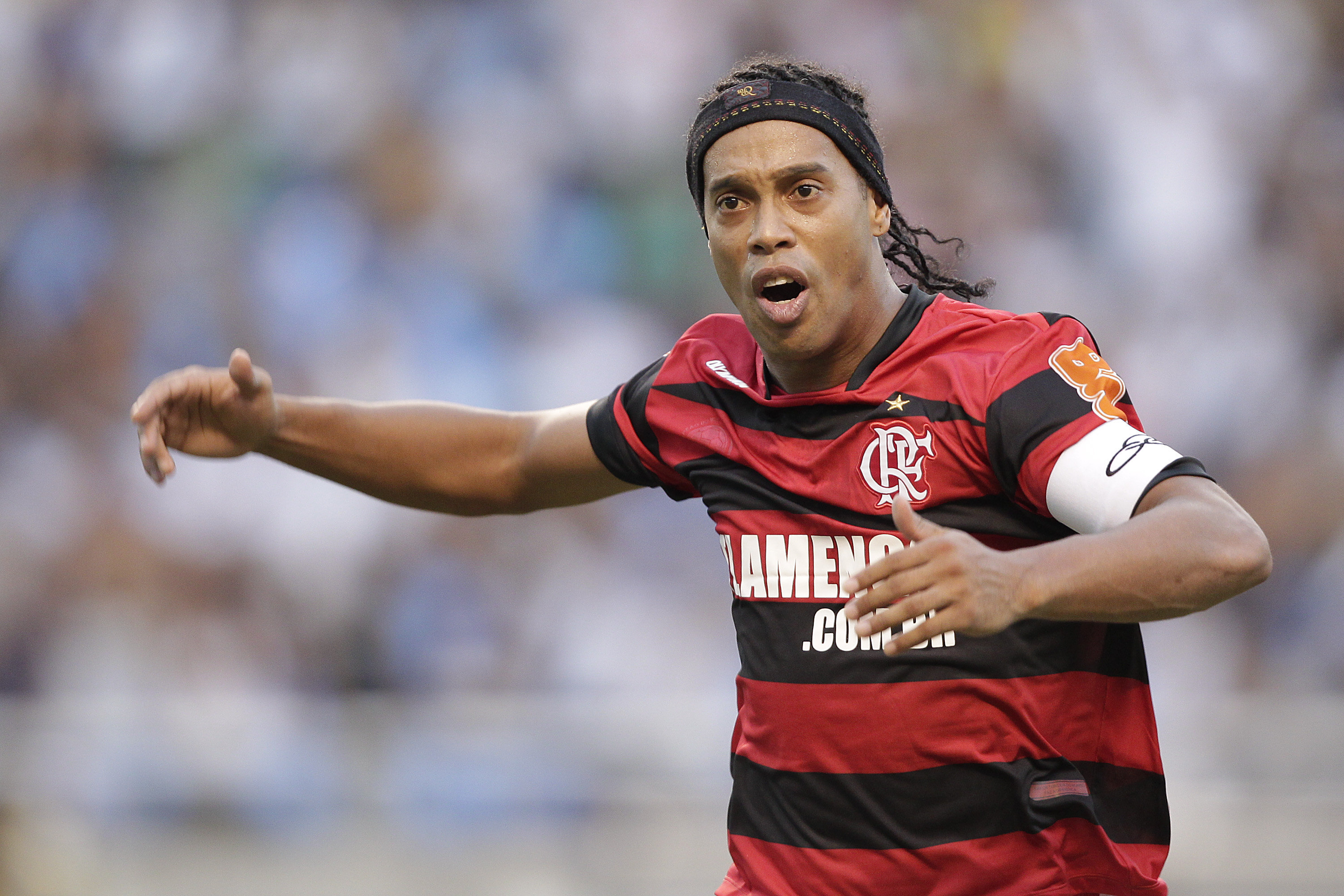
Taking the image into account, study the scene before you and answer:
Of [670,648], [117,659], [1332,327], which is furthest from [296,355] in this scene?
[1332,327]

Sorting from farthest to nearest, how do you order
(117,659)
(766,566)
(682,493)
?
1. (117,659)
2. (682,493)
3. (766,566)

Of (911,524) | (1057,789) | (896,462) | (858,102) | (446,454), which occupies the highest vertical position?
(858,102)

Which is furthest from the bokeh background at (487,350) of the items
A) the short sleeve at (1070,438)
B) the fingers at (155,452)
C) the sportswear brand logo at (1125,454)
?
the sportswear brand logo at (1125,454)

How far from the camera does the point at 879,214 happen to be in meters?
3.07

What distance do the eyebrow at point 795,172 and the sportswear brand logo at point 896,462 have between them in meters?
0.56

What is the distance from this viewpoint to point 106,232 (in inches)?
270

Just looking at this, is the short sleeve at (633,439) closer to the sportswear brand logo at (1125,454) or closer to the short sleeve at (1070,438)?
the short sleeve at (1070,438)

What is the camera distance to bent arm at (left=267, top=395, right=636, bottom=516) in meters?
3.27

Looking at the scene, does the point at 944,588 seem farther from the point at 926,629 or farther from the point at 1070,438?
the point at 1070,438

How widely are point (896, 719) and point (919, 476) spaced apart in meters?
0.45

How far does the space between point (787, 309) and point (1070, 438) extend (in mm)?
677

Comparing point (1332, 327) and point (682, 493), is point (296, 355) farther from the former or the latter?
point (1332, 327)

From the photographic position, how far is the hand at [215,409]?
3.02m

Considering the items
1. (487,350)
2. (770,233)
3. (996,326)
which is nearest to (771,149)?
(770,233)
